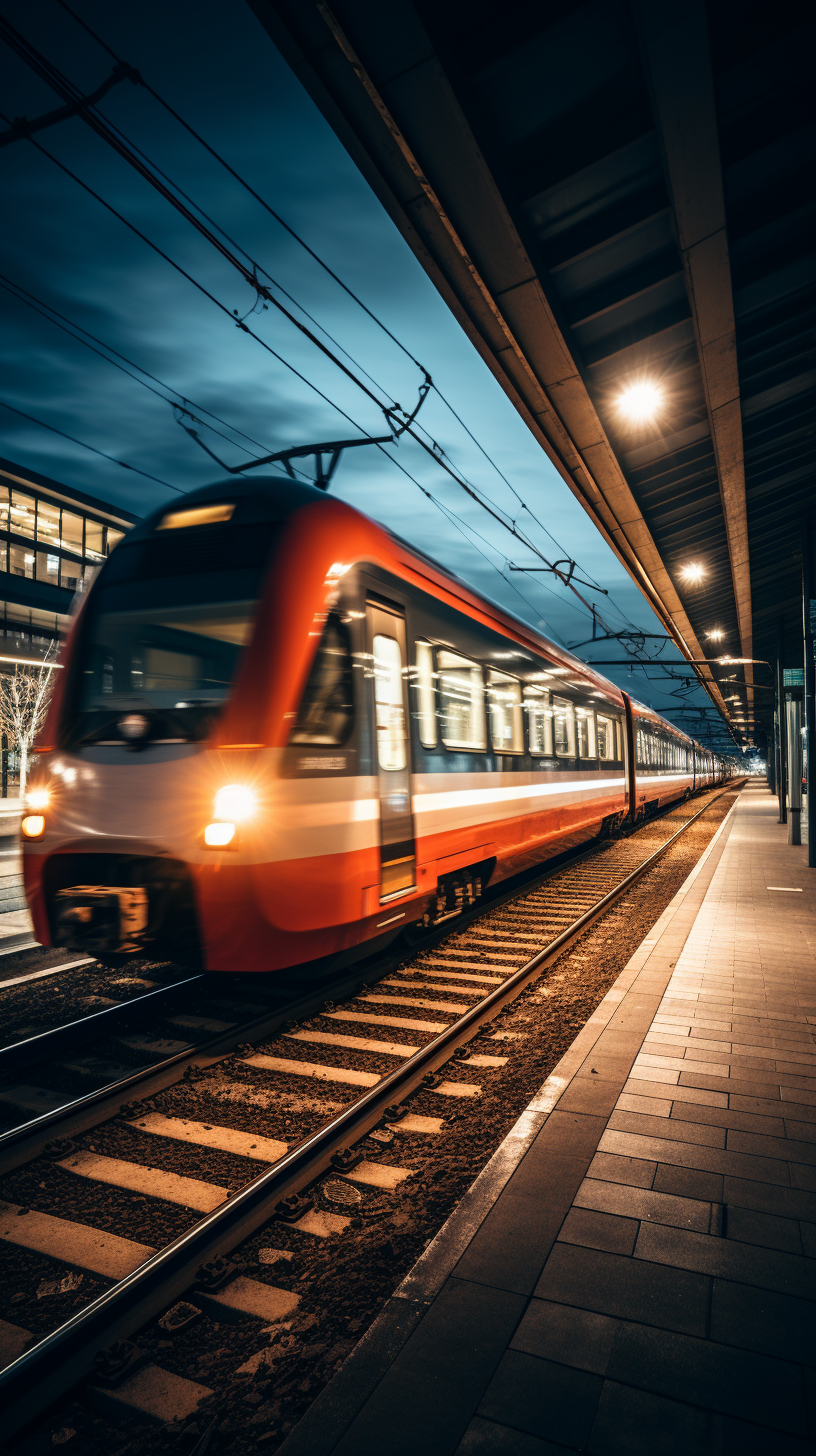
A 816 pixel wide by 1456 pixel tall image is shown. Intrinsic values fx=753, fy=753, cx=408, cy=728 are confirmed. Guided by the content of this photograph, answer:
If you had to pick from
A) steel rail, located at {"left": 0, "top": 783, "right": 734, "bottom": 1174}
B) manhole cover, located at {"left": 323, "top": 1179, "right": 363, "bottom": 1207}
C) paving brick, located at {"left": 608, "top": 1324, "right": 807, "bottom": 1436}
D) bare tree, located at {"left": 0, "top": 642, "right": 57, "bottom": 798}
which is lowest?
manhole cover, located at {"left": 323, "top": 1179, "right": 363, "bottom": 1207}

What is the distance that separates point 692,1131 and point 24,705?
32256 millimetres

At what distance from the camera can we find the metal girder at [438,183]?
11.8ft

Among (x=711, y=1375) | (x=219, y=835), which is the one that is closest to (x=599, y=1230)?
(x=711, y=1375)

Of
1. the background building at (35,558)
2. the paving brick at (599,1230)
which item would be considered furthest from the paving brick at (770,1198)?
the background building at (35,558)

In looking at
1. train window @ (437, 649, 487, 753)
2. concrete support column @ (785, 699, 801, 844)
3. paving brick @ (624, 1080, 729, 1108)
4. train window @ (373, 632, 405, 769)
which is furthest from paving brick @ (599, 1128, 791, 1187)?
concrete support column @ (785, 699, 801, 844)

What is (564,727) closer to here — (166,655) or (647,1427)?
(166,655)

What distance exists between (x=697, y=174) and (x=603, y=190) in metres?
0.75

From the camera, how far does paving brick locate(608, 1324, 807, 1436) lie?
1.84m

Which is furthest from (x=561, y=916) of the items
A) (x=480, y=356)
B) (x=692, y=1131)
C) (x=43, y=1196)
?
(x=43, y=1196)

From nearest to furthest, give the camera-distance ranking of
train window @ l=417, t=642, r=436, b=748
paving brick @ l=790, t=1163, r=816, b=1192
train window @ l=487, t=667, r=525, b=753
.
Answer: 1. paving brick @ l=790, t=1163, r=816, b=1192
2. train window @ l=417, t=642, r=436, b=748
3. train window @ l=487, t=667, r=525, b=753

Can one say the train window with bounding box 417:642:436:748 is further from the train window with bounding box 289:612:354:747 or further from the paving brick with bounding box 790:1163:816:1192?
the paving brick with bounding box 790:1163:816:1192

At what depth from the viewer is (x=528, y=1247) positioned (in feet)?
8.18

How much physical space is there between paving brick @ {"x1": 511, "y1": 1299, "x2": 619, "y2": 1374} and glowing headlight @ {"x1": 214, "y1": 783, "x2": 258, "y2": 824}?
104 inches

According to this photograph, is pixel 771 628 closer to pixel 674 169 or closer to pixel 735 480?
pixel 735 480
